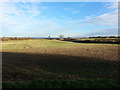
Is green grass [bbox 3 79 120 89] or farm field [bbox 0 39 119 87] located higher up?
farm field [bbox 0 39 119 87]

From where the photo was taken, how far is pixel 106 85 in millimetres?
5816

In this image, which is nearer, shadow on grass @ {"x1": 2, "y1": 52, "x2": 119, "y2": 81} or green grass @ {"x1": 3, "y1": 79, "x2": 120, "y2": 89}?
green grass @ {"x1": 3, "y1": 79, "x2": 120, "y2": 89}

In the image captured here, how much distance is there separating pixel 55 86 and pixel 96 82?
69.1 inches

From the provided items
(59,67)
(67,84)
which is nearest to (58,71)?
(59,67)

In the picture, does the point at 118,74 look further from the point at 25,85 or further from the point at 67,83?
the point at 25,85

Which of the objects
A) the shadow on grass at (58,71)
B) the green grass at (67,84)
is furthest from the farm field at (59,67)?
the green grass at (67,84)

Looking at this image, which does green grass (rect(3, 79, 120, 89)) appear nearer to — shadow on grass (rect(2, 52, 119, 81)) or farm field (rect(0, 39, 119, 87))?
farm field (rect(0, 39, 119, 87))

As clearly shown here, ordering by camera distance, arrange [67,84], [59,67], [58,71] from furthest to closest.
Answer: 1. [59,67]
2. [58,71]
3. [67,84]

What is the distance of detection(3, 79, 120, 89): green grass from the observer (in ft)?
19.0

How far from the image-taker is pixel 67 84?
593 centimetres

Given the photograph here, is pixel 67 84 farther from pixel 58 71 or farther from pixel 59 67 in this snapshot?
pixel 59 67

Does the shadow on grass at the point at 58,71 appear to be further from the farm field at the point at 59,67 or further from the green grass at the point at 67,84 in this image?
the green grass at the point at 67,84

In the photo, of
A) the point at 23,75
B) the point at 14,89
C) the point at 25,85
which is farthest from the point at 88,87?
the point at 23,75

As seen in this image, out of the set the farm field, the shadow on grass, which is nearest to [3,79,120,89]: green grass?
the farm field
